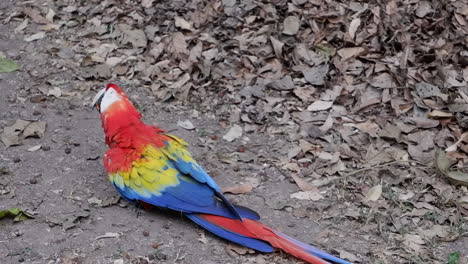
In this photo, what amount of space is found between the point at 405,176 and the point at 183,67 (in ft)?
6.47

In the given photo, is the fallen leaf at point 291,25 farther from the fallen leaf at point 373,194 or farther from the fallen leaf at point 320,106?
the fallen leaf at point 373,194

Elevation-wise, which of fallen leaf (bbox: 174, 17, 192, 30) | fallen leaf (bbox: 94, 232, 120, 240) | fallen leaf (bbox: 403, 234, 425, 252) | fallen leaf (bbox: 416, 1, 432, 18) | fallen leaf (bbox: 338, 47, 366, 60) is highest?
fallen leaf (bbox: 416, 1, 432, 18)

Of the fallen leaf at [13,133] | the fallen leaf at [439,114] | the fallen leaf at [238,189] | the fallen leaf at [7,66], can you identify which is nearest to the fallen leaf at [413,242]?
the fallen leaf at [238,189]

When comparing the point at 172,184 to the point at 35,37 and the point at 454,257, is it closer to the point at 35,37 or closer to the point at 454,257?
the point at 454,257

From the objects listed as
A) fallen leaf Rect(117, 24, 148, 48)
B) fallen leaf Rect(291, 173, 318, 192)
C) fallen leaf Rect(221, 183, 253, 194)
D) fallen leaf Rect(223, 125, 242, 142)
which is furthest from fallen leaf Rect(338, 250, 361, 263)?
fallen leaf Rect(117, 24, 148, 48)

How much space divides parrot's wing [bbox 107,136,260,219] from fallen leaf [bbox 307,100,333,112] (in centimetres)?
131

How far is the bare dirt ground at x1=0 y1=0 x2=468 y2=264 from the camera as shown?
147 inches

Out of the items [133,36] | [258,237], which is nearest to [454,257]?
[258,237]

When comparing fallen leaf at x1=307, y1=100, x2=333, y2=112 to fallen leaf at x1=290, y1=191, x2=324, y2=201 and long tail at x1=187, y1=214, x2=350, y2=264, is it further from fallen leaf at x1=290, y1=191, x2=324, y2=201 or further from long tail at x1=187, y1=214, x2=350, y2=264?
long tail at x1=187, y1=214, x2=350, y2=264

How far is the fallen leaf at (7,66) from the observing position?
5355 mm

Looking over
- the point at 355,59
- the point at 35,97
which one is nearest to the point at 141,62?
the point at 35,97

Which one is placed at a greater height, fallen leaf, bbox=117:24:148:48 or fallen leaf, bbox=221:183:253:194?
fallen leaf, bbox=117:24:148:48

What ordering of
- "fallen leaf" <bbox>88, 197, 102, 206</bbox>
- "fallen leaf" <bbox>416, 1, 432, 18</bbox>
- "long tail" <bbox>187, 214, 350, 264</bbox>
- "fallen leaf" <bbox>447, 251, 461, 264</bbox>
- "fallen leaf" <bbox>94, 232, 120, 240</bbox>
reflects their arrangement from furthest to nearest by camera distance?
1. "fallen leaf" <bbox>416, 1, 432, 18</bbox>
2. "fallen leaf" <bbox>88, 197, 102, 206</bbox>
3. "fallen leaf" <bbox>94, 232, 120, 240</bbox>
4. "fallen leaf" <bbox>447, 251, 461, 264</bbox>
5. "long tail" <bbox>187, 214, 350, 264</bbox>

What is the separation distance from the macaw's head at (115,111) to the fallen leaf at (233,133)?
2.61ft
